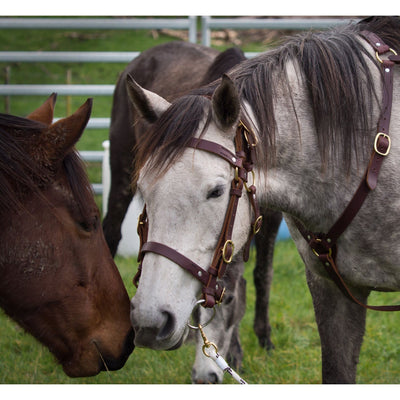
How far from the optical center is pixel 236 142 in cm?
221

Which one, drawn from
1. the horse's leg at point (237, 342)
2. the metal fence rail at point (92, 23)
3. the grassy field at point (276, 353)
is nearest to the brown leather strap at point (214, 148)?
the grassy field at point (276, 353)

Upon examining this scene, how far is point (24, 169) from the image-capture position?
7.25ft

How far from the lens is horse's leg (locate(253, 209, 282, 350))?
4301mm

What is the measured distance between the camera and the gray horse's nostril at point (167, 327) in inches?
78.7

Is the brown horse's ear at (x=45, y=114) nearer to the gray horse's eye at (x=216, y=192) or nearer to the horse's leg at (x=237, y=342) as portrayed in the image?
the gray horse's eye at (x=216, y=192)

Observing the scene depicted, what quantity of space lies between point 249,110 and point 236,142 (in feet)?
0.58

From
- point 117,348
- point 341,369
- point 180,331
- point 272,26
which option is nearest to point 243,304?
point 341,369

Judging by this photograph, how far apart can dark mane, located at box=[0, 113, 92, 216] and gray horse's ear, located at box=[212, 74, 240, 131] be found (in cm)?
62

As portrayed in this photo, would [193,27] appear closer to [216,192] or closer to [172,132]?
[172,132]

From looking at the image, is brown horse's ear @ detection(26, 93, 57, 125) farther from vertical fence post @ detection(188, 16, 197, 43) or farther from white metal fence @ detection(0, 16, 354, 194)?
vertical fence post @ detection(188, 16, 197, 43)

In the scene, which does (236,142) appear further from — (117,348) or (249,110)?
(117,348)

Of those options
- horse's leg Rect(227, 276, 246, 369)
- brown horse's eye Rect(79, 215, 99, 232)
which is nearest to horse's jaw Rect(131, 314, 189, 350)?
brown horse's eye Rect(79, 215, 99, 232)

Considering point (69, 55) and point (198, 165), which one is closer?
point (198, 165)

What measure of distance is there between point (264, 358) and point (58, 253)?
2296mm
